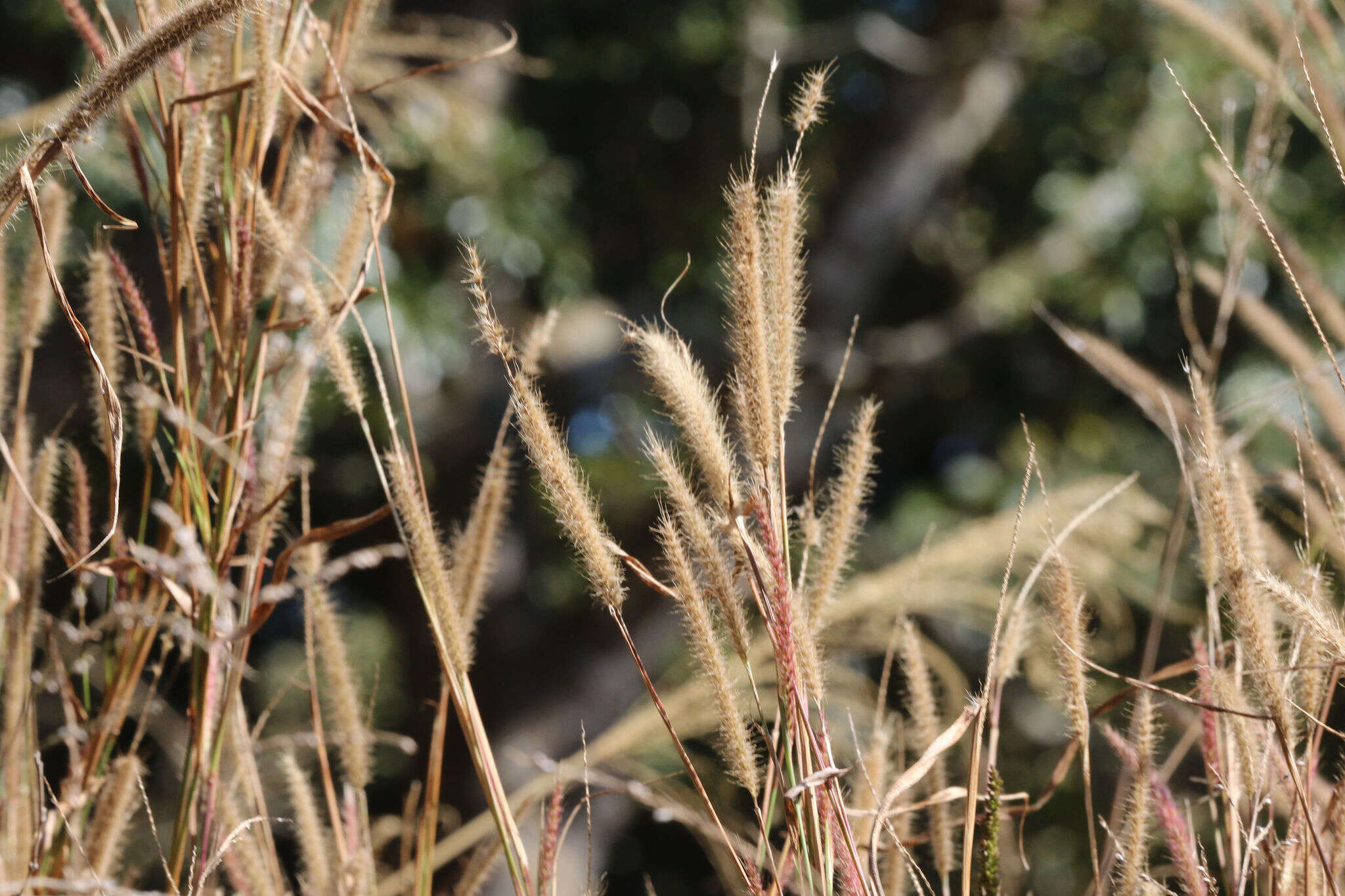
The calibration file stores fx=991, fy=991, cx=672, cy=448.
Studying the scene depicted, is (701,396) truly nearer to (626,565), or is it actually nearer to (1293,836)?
(626,565)

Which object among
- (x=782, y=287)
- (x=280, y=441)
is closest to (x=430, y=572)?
(x=280, y=441)

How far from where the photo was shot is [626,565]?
0.44m

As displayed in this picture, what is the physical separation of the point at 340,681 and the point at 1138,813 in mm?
377

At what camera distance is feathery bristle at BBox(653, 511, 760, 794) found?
37cm

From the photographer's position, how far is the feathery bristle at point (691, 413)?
1.23 feet

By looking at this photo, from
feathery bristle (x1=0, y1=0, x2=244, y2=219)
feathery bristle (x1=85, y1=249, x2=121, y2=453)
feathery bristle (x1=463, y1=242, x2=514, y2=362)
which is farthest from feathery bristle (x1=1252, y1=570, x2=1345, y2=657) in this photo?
feathery bristle (x1=85, y1=249, x2=121, y2=453)

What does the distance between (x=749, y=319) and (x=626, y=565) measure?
0.45 feet

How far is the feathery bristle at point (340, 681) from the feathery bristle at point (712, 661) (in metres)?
0.20

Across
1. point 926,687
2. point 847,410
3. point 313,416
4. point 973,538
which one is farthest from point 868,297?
point 926,687

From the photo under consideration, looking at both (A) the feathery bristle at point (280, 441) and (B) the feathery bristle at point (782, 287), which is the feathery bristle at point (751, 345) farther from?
(A) the feathery bristle at point (280, 441)

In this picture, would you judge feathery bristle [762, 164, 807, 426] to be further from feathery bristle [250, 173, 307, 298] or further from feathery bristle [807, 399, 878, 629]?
feathery bristle [250, 173, 307, 298]

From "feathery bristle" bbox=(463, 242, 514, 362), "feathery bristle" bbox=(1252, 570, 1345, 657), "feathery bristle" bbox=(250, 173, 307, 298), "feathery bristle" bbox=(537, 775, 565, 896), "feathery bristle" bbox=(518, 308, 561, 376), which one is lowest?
"feathery bristle" bbox=(537, 775, 565, 896)

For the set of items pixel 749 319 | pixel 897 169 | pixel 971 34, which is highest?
pixel 971 34

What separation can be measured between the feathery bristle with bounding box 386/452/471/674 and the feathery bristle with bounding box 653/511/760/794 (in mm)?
102
